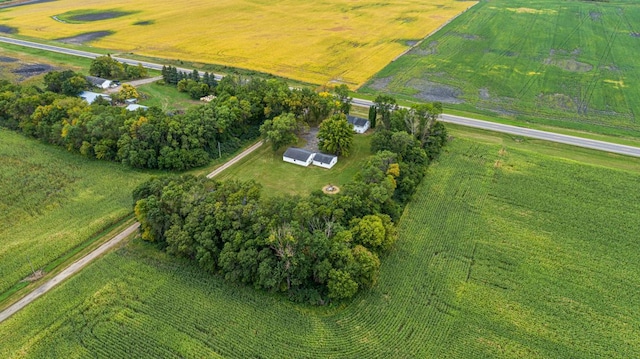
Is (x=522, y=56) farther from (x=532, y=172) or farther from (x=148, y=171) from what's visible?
(x=148, y=171)

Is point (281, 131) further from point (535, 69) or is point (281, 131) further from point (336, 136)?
point (535, 69)

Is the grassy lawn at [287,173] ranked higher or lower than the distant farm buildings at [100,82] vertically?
lower

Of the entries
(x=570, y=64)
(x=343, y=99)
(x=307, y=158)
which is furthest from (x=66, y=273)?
(x=570, y=64)

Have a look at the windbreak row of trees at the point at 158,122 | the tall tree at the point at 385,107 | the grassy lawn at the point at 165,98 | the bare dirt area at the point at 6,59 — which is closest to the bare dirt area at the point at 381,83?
the tall tree at the point at 385,107

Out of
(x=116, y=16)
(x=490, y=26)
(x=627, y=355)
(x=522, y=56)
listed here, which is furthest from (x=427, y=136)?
(x=116, y=16)

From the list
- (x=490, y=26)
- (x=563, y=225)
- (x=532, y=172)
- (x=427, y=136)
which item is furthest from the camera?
(x=490, y=26)

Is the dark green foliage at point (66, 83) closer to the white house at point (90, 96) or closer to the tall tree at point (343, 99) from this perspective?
the white house at point (90, 96)
